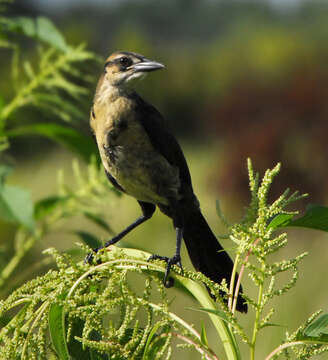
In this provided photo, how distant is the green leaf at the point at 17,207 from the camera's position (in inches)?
83.4

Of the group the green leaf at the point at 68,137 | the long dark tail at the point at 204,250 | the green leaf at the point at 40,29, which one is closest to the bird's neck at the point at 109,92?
the green leaf at the point at 68,137

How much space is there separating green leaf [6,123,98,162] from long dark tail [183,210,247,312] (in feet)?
1.73

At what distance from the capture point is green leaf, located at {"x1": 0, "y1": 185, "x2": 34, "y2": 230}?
6.95 ft

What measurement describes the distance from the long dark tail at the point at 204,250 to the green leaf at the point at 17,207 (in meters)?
0.68

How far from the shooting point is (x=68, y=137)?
97.7 inches

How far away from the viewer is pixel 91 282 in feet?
4.07

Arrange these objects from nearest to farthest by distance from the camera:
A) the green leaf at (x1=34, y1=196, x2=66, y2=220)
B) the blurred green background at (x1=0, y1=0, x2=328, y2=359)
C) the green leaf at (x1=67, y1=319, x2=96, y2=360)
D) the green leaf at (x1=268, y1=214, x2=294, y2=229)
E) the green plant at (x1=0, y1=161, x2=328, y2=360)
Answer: the green plant at (x1=0, y1=161, x2=328, y2=360) → the green leaf at (x1=268, y1=214, x2=294, y2=229) → the green leaf at (x1=67, y1=319, x2=96, y2=360) → the green leaf at (x1=34, y1=196, x2=66, y2=220) → the blurred green background at (x1=0, y1=0, x2=328, y2=359)

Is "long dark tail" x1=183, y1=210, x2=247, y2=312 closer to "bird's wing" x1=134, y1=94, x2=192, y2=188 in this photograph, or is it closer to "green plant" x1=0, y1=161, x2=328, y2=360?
"bird's wing" x1=134, y1=94, x2=192, y2=188

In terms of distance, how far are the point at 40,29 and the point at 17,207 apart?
687 mm

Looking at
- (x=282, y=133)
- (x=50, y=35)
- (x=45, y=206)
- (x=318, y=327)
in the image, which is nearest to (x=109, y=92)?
(x=50, y=35)

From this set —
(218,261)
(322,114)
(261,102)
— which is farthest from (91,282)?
(261,102)

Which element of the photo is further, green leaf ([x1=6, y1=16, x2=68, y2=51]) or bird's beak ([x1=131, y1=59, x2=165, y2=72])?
bird's beak ([x1=131, y1=59, x2=165, y2=72])

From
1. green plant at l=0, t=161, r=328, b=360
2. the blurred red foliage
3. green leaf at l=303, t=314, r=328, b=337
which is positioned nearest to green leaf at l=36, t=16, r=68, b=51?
green plant at l=0, t=161, r=328, b=360

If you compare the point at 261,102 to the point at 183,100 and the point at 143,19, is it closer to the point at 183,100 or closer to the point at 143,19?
the point at 183,100
